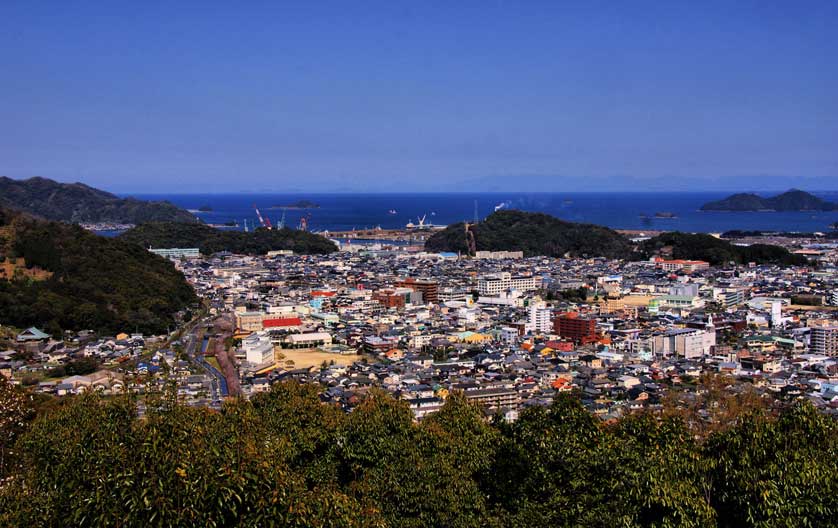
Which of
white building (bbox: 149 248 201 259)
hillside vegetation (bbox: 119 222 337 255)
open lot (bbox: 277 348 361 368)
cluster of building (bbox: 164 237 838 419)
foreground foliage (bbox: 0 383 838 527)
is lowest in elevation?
open lot (bbox: 277 348 361 368)

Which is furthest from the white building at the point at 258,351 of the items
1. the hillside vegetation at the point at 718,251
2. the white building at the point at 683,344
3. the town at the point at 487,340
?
the hillside vegetation at the point at 718,251

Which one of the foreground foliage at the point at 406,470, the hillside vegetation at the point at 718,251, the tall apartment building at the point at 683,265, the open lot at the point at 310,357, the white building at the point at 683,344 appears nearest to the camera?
the foreground foliage at the point at 406,470

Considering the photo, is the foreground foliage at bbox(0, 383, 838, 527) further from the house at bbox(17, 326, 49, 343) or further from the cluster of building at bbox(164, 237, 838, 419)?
the house at bbox(17, 326, 49, 343)

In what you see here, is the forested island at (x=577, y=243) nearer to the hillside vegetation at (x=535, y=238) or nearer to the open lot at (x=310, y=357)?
the hillside vegetation at (x=535, y=238)

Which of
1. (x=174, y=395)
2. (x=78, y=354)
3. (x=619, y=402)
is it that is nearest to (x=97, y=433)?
(x=174, y=395)

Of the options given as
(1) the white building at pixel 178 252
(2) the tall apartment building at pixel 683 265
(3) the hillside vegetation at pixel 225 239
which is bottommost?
(2) the tall apartment building at pixel 683 265

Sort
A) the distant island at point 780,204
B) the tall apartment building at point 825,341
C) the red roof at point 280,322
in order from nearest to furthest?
the tall apartment building at point 825,341, the red roof at point 280,322, the distant island at point 780,204

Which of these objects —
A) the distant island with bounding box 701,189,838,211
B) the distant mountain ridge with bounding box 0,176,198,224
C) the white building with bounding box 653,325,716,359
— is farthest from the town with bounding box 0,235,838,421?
the distant island with bounding box 701,189,838,211

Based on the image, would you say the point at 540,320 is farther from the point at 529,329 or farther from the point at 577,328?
the point at 577,328
